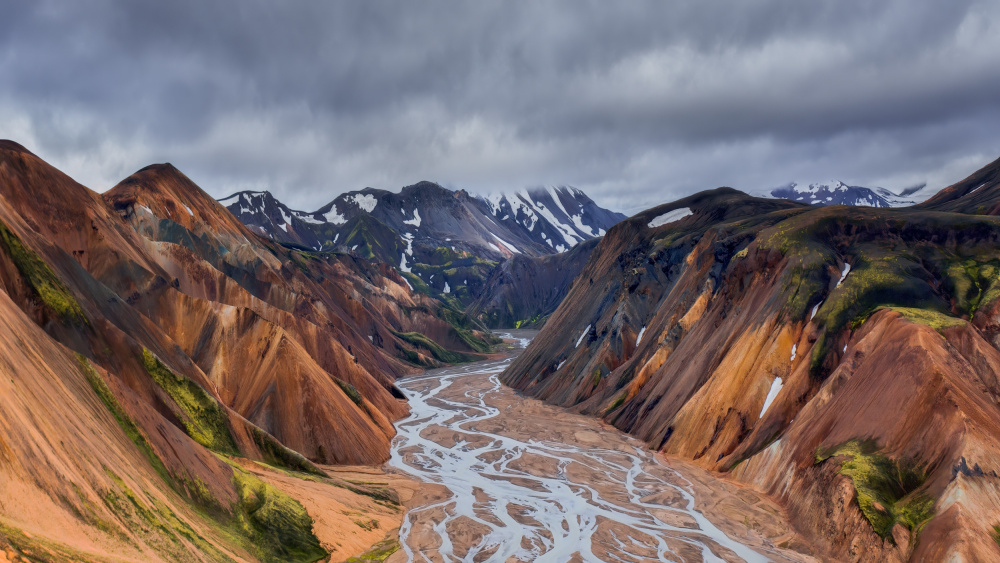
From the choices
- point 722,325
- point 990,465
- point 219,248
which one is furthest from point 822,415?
point 219,248

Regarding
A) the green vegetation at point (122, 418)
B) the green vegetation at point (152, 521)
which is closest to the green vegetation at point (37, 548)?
the green vegetation at point (152, 521)

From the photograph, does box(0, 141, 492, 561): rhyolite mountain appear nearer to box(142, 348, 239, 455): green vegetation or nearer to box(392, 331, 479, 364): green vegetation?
box(142, 348, 239, 455): green vegetation

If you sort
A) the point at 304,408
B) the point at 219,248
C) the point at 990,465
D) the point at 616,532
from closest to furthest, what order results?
the point at 990,465, the point at 616,532, the point at 304,408, the point at 219,248

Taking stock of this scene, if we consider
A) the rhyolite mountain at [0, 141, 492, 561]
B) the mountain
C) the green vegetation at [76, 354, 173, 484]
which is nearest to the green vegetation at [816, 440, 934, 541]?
the rhyolite mountain at [0, 141, 492, 561]

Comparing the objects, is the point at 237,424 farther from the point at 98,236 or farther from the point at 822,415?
the point at 822,415

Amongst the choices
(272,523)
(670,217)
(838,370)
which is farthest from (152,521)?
(670,217)
